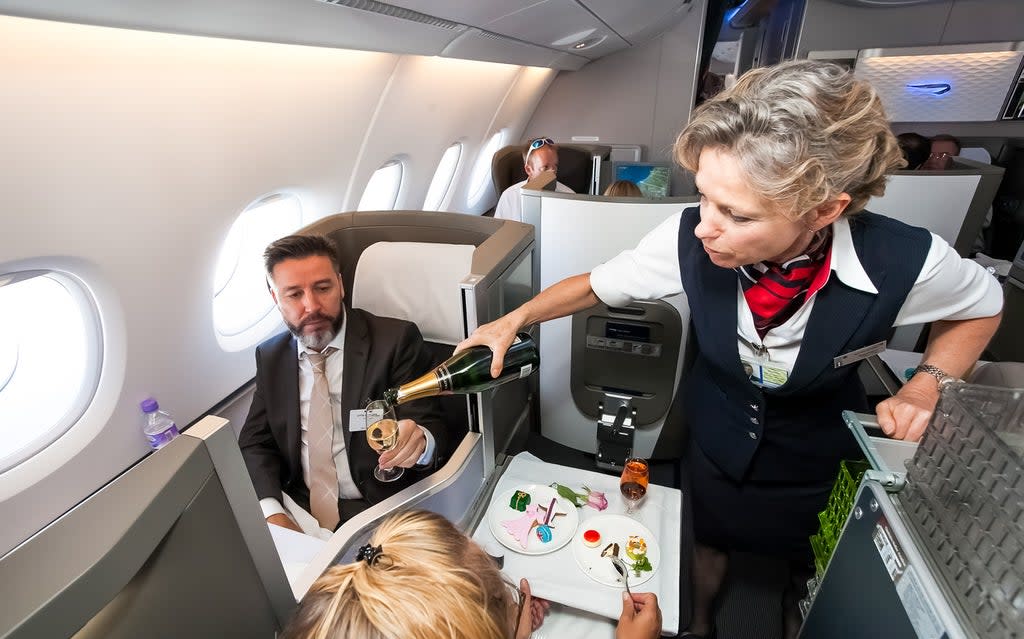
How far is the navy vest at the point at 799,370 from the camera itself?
4.35 feet

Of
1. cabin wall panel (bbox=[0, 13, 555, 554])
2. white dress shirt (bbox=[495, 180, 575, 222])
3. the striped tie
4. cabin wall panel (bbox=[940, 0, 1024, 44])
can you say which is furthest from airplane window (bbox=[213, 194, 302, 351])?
cabin wall panel (bbox=[940, 0, 1024, 44])

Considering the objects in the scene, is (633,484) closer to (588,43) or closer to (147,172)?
(147,172)

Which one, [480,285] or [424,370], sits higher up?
[480,285]

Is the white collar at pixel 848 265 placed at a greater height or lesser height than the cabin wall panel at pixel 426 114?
lesser

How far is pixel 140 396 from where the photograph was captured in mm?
2639

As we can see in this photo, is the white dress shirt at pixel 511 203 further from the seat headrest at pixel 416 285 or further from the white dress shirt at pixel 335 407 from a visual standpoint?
the white dress shirt at pixel 335 407

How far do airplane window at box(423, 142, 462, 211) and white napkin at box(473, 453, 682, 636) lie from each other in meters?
5.11

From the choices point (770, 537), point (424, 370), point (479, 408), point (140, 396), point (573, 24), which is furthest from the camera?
point (573, 24)

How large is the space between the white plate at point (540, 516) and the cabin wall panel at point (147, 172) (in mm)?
1839

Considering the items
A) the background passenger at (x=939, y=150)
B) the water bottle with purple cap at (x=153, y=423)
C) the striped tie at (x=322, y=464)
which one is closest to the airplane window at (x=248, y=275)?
the water bottle with purple cap at (x=153, y=423)

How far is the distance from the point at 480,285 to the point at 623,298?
1.67 ft

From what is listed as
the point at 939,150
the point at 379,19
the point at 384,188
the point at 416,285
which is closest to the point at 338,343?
the point at 416,285

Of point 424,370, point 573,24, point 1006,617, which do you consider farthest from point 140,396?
point 573,24

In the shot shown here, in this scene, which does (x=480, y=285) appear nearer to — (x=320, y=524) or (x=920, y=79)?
(x=320, y=524)
